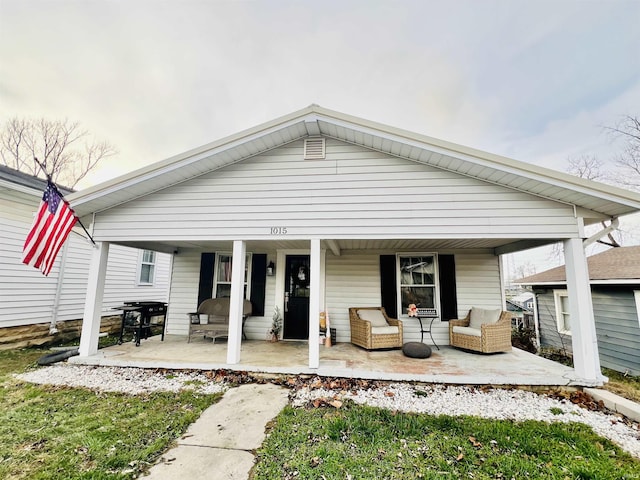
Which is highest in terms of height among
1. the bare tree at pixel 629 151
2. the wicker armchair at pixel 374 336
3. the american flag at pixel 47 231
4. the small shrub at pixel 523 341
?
the bare tree at pixel 629 151

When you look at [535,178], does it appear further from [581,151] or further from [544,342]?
[581,151]

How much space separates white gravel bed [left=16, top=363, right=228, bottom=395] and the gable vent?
4097 millimetres

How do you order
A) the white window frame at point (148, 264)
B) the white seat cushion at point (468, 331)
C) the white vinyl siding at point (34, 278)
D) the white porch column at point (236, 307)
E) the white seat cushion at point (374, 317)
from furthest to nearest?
the white window frame at point (148, 264) → the white seat cushion at point (374, 317) → the white vinyl siding at point (34, 278) → the white seat cushion at point (468, 331) → the white porch column at point (236, 307)

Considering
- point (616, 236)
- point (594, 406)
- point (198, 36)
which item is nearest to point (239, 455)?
point (594, 406)

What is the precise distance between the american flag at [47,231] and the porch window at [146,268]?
578 centimetres

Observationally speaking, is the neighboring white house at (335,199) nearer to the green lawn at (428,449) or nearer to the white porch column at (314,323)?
the white porch column at (314,323)

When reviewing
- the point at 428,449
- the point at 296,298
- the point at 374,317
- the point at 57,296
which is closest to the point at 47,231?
the point at 57,296

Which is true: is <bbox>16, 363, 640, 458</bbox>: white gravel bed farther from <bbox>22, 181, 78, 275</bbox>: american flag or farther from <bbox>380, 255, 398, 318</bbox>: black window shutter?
<bbox>380, 255, 398, 318</bbox>: black window shutter

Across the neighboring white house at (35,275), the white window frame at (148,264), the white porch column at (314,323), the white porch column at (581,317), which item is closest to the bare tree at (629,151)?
the white porch column at (581,317)

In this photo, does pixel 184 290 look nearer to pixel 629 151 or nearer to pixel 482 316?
pixel 482 316

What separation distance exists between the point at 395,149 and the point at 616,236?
53.9 feet

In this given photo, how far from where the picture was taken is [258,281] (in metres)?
7.11

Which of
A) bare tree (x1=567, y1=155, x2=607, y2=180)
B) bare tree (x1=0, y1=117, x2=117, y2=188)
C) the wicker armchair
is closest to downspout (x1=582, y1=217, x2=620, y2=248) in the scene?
the wicker armchair

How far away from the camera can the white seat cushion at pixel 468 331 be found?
5.75 meters
